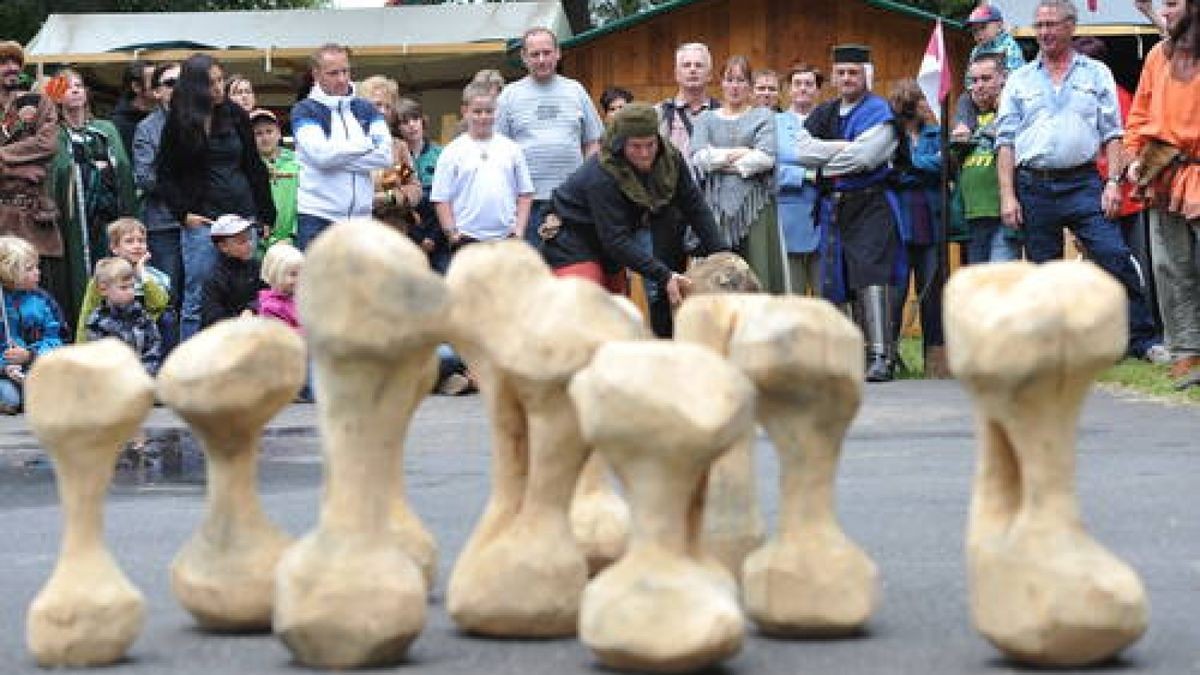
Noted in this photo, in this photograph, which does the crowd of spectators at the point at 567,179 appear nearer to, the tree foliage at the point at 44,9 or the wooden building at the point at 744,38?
the wooden building at the point at 744,38

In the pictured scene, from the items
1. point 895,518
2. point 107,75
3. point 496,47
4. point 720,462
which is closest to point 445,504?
point 895,518

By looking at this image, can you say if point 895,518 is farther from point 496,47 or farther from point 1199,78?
point 496,47

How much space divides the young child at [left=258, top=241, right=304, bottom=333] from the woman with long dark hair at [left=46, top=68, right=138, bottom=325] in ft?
7.34

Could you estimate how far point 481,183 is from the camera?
13.6 meters

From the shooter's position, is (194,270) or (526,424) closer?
(526,424)

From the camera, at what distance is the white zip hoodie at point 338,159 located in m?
13.3

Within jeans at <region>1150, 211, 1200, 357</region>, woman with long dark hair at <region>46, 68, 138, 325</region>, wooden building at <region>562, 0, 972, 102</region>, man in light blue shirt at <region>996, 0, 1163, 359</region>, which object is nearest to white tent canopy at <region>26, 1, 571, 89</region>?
wooden building at <region>562, 0, 972, 102</region>

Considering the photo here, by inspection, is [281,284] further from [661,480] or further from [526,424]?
[661,480]

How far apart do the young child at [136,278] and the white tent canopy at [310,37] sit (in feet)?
32.5

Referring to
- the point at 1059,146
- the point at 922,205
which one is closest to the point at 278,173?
the point at 922,205

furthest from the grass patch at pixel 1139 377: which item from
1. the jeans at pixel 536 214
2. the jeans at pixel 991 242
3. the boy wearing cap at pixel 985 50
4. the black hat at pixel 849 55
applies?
the jeans at pixel 536 214

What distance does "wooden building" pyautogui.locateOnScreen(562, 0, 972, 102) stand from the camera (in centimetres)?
2075

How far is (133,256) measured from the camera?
13.6 m

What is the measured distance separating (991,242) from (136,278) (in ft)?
16.8
